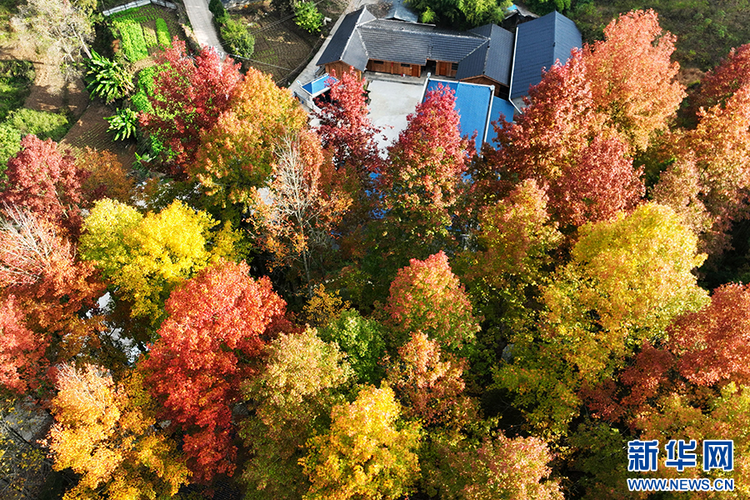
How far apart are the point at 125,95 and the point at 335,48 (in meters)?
23.8

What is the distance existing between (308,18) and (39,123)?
1267 inches

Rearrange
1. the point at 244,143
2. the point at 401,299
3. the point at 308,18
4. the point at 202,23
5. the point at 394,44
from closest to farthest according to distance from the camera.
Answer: the point at 401,299
the point at 244,143
the point at 394,44
the point at 308,18
the point at 202,23

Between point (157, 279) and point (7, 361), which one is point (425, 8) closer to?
point (157, 279)

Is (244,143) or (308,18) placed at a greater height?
(308,18)

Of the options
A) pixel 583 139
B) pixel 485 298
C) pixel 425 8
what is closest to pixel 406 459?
pixel 485 298

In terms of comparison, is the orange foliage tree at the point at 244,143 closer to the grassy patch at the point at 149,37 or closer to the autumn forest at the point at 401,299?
the autumn forest at the point at 401,299

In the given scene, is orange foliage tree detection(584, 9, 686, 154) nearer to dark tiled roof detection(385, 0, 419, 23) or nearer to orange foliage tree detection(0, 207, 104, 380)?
orange foliage tree detection(0, 207, 104, 380)

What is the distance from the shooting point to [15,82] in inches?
2132

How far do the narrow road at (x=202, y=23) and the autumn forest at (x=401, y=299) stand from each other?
93.2ft

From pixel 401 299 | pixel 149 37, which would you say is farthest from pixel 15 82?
pixel 401 299

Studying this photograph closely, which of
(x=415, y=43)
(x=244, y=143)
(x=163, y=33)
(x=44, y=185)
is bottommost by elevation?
(x=44, y=185)

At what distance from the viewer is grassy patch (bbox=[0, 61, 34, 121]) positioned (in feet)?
173

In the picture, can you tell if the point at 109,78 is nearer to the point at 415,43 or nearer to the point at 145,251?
the point at 415,43

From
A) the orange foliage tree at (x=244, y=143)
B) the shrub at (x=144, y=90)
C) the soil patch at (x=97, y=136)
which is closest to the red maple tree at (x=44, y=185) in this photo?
the orange foliage tree at (x=244, y=143)
